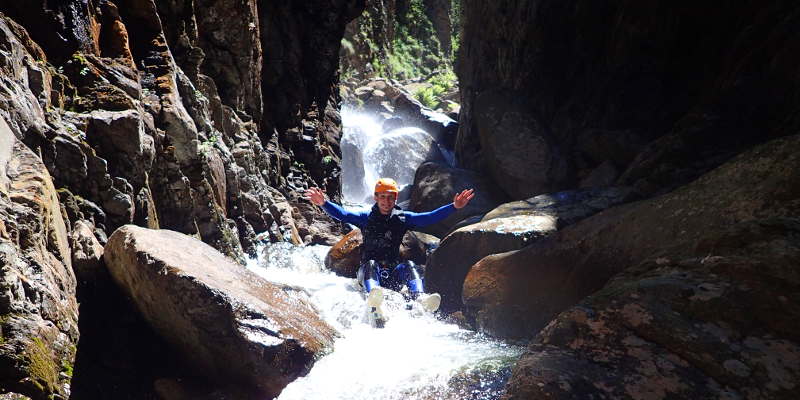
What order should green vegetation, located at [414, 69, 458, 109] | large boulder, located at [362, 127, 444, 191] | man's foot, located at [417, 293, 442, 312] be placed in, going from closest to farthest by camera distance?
man's foot, located at [417, 293, 442, 312] < large boulder, located at [362, 127, 444, 191] < green vegetation, located at [414, 69, 458, 109]

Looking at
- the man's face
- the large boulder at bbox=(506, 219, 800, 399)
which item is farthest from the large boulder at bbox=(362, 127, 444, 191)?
the large boulder at bbox=(506, 219, 800, 399)

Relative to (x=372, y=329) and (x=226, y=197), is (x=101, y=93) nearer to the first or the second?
(x=226, y=197)

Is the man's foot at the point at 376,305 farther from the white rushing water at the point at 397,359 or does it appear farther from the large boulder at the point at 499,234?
the large boulder at the point at 499,234

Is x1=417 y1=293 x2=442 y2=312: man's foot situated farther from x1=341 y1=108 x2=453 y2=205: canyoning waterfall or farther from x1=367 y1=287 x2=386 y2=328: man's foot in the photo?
x1=341 y1=108 x2=453 y2=205: canyoning waterfall

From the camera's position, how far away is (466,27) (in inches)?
741

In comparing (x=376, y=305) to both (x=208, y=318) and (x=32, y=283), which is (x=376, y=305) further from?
(x=32, y=283)

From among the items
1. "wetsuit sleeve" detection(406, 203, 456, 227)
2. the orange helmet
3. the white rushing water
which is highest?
the orange helmet

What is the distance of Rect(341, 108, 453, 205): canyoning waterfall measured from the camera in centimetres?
2114

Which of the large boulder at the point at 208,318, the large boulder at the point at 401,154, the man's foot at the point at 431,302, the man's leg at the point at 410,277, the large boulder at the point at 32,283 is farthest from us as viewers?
the large boulder at the point at 401,154

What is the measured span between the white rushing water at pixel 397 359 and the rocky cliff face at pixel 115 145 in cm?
154

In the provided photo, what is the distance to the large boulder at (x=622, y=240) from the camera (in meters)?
2.98

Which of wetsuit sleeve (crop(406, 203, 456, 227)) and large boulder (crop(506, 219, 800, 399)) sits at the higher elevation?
wetsuit sleeve (crop(406, 203, 456, 227))

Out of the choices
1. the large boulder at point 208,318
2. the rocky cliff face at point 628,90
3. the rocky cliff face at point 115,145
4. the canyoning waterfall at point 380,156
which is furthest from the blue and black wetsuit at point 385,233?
the canyoning waterfall at point 380,156

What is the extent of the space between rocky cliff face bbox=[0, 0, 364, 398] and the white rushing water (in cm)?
154
